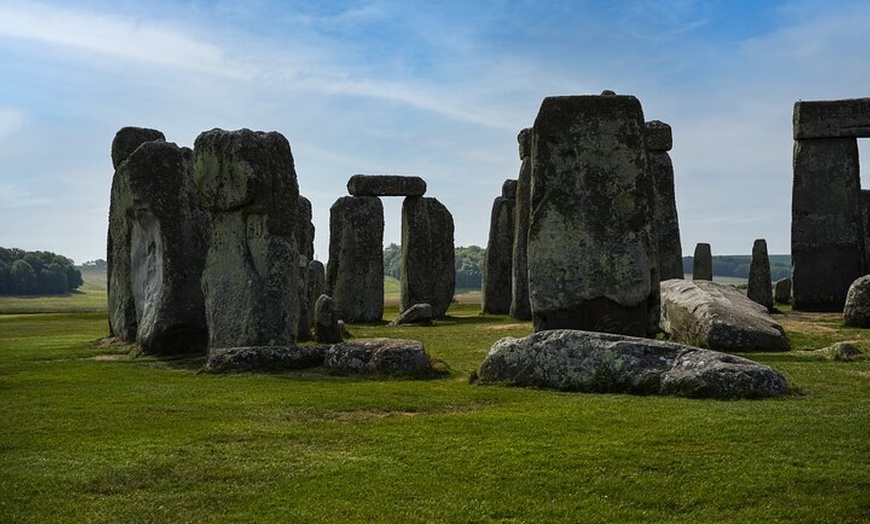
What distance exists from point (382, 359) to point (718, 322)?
241 inches

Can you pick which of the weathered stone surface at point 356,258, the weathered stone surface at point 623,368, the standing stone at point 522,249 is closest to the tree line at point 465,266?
the weathered stone surface at point 356,258

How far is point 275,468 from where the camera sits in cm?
830

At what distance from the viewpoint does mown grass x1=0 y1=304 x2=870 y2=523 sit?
7.26 m

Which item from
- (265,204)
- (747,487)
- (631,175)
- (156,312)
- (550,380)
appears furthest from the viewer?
(156,312)

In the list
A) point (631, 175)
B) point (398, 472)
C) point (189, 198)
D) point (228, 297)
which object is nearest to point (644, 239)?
point (631, 175)

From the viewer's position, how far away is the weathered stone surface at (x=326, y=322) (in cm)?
1959

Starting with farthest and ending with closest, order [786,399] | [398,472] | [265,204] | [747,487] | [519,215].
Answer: [519,215], [265,204], [786,399], [398,472], [747,487]

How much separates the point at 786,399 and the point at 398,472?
4.86m

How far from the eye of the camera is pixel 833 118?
94.4ft

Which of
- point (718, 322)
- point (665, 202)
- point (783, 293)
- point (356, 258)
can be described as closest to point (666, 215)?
point (665, 202)

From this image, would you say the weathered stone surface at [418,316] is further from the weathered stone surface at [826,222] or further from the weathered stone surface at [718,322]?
the weathered stone surface at [826,222]

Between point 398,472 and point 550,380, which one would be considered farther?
point 550,380

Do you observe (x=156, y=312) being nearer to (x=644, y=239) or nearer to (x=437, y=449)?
(x=644, y=239)

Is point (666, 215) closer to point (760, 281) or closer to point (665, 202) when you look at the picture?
point (665, 202)
